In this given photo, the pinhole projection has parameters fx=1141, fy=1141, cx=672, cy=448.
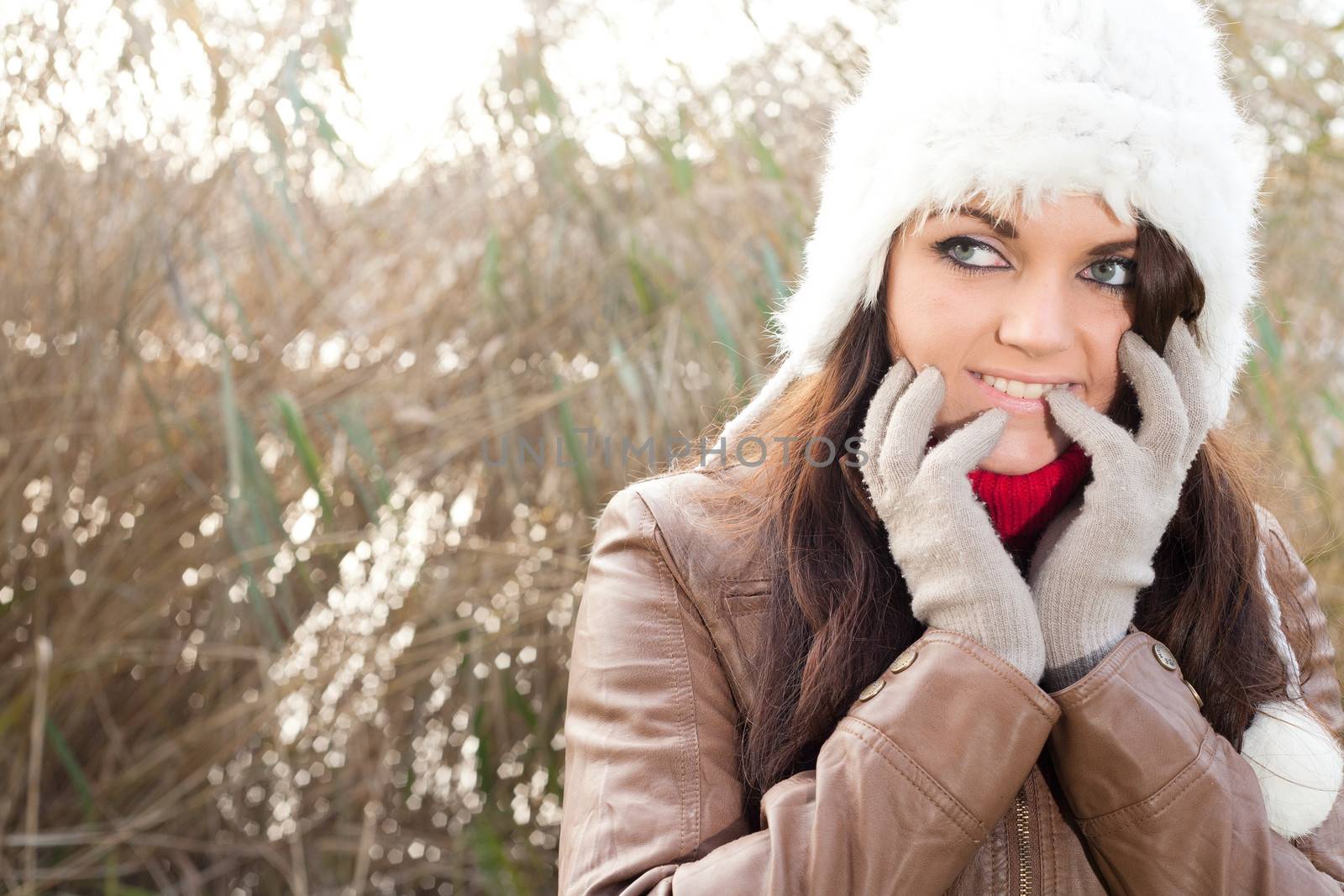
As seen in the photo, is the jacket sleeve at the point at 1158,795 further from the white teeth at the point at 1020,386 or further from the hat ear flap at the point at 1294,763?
the white teeth at the point at 1020,386

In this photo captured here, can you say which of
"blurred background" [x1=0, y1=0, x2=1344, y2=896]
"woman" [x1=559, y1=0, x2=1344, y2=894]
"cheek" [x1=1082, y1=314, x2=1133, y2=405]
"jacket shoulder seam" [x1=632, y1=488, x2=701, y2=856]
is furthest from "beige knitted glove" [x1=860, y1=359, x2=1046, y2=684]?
"blurred background" [x1=0, y1=0, x2=1344, y2=896]

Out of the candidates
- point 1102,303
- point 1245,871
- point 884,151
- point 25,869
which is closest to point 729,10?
point 884,151

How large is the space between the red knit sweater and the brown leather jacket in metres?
0.21

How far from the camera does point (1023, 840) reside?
1.26 meters

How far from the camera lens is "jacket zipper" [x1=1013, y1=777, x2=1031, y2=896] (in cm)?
125

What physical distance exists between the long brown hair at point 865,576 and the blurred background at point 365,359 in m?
0.63

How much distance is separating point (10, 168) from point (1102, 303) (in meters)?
2.03

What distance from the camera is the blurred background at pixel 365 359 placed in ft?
7.34

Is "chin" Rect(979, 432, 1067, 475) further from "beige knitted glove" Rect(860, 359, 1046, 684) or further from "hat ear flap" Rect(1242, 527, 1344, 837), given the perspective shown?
"hat ear flap" Rect(1242, 527, 1344, 837)

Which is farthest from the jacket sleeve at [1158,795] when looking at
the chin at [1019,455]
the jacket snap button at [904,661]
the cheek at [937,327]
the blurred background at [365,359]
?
the blurred background at [365,359]

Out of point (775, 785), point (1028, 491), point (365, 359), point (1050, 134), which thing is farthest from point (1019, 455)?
point (365, 359)

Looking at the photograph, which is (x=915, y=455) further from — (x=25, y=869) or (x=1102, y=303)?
(x=25, y=869)

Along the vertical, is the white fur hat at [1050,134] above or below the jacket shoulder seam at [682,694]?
above

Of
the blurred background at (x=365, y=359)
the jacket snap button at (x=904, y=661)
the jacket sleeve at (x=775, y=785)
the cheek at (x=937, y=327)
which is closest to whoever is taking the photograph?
the jacket sleeve at (x=775, y=785)
